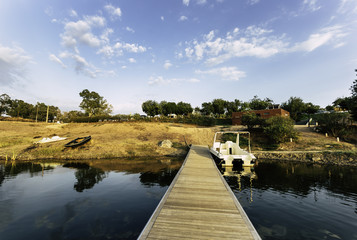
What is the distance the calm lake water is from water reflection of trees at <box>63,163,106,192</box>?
8 cm

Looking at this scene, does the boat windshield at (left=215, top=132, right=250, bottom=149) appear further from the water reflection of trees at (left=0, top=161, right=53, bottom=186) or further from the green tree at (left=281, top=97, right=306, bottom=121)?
the green tree at (left=281, top=97, right=306, bottom=121)

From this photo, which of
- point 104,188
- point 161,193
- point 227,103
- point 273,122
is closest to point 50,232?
point 104,188

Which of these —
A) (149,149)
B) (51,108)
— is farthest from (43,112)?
(149,149)

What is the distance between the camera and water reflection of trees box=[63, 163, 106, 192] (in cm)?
1263

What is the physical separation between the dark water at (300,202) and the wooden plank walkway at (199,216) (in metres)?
2.17

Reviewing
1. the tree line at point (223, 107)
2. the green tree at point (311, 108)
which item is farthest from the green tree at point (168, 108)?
the green tree at point (311, 108)

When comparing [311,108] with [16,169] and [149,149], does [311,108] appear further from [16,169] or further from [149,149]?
[16,169]

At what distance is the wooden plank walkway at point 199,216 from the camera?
4789 millimetres

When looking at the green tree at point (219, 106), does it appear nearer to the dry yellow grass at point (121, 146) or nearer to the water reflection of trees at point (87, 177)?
the dry yellow grass at point (121, 146)

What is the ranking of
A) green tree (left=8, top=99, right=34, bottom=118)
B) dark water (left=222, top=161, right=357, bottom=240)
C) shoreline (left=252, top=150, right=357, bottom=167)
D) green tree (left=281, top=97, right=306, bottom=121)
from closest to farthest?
dark water (left=222, top=161, right=357, bottom=240), shoreline (left=252, top=150, right=357, bottom=167), green tree (left=281, top=97, right=306, bottom=121), green tree (left=8, top=99, right=34, bottom=118)

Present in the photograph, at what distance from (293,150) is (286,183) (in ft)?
49.4

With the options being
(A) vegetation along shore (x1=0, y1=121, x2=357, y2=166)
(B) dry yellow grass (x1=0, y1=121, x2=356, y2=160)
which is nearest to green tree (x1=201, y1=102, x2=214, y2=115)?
(A) vegetation along shore (x1=0, y1=121, x2=357, y2=166)

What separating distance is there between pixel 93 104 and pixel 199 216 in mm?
72457

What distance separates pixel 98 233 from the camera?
6867 millimetres
